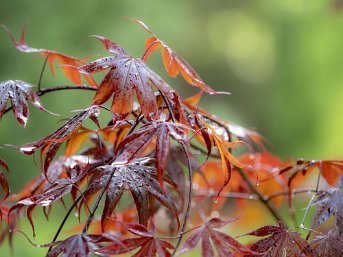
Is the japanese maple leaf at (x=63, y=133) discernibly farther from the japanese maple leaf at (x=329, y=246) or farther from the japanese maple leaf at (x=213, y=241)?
the japanese maple leaf at (x=329, y=246)

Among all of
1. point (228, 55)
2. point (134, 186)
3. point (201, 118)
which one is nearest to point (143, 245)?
point (134, 186)

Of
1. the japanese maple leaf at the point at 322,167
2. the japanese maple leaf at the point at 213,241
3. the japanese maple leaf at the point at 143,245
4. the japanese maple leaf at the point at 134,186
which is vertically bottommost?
the japanese maple leaf at the point at 143,245

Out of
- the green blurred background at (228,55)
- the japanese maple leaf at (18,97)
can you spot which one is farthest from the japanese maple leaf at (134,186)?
the green blurred background at (228,55)

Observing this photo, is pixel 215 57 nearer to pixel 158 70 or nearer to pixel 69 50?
pixel 158 70

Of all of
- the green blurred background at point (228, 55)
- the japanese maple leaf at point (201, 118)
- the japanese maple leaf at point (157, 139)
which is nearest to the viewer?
the japanese maple leaf at point (157, 139)

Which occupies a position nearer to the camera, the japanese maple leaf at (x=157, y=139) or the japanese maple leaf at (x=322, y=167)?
the japanese maple leaf at (x=157, y=139)

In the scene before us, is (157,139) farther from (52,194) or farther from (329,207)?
(329,207)
